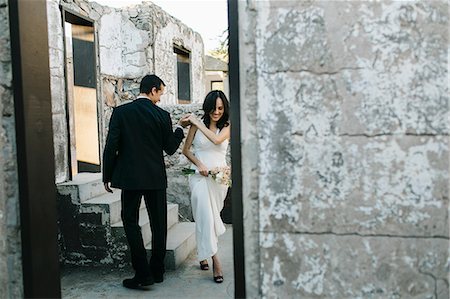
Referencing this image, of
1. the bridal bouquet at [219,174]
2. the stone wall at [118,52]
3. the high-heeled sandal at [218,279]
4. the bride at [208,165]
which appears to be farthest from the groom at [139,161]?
the stone wall at [118,52]

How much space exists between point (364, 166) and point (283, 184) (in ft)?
0.94

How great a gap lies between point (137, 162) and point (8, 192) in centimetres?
155

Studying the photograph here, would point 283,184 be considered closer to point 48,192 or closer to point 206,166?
point 48,192

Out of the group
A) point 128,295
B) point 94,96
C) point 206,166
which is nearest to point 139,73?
point 94,96

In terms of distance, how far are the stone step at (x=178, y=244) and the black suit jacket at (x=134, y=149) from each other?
777mm

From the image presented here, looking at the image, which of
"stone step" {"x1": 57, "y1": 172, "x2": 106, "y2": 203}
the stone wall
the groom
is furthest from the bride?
the stone wall

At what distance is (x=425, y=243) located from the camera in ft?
5.43

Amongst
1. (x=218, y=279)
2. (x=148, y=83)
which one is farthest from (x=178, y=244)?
(x=148, y=83)

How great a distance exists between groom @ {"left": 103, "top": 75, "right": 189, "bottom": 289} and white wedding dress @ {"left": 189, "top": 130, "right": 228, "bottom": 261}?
0.76 feet

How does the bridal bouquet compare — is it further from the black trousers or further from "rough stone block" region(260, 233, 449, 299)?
"rough stone block" region(260, 233, 449, 299)

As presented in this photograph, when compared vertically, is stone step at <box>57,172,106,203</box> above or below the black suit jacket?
below

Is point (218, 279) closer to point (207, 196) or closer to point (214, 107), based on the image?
A: point (207, 196)

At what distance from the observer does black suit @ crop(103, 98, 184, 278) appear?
3.53 m

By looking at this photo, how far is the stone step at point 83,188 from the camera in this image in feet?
13.7
